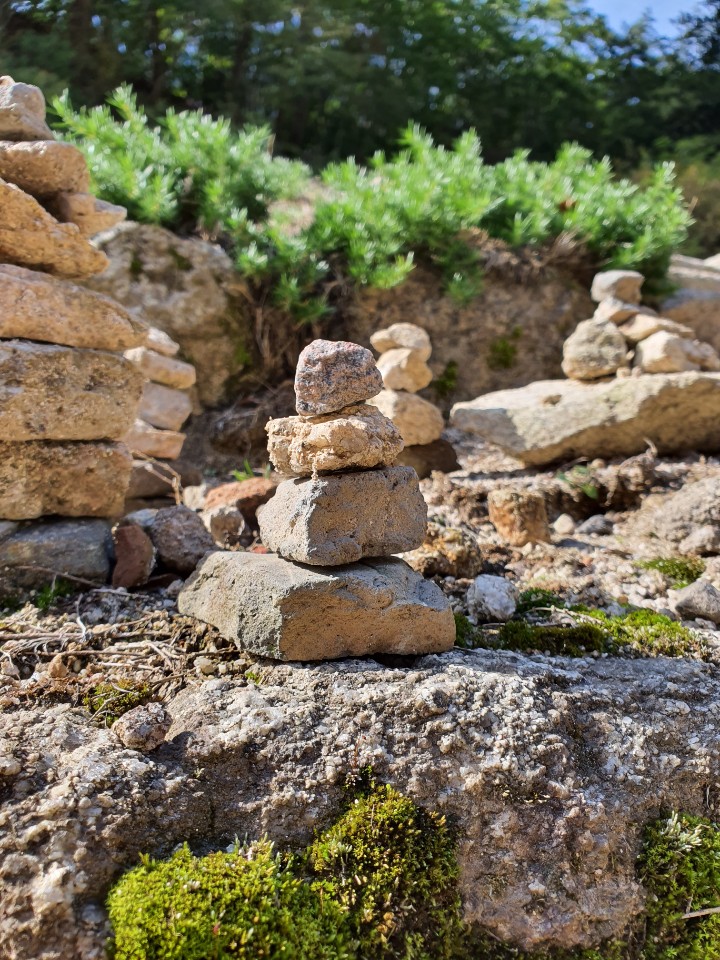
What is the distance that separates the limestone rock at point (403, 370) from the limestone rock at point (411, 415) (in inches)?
2.6

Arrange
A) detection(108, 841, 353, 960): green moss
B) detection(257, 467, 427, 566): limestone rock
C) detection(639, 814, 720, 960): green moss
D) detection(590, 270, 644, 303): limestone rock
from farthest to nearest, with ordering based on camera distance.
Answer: detection(590, 270, 644, 303): limestone rock, detection(257, 467, 427, 566): limestone rock, detection(639, 814, 720, 960): green moss, detection(108, 841, 353, 960): green moss

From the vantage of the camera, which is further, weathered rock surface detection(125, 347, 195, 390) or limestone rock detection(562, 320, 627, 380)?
limestone rock detection(562, 320, 627, 380)

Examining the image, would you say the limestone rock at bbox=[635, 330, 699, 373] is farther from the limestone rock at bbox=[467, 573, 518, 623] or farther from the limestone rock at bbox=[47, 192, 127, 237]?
the limestone rock at bbox=[47, 192, 127, 237]

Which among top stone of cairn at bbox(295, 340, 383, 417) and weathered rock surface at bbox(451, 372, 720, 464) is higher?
top stone of cairn at bbox(295, 340, 383, 417)

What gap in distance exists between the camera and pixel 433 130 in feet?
43.1

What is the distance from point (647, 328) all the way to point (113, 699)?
532cm

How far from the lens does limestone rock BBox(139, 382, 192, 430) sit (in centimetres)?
576

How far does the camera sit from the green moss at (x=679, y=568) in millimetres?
4168

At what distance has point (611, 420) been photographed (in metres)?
5.85

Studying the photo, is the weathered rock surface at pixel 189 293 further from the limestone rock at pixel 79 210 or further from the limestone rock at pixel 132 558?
the limestone rock at pixel 132 558

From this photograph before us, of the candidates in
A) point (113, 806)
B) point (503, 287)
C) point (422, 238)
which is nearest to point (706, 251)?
point (503, 287)

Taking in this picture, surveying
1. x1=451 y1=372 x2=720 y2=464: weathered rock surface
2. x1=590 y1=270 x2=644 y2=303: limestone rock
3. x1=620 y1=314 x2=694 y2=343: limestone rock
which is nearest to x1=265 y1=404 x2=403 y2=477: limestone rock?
x1=451 y1=372 x2=720 y2=464: weathered rock surface

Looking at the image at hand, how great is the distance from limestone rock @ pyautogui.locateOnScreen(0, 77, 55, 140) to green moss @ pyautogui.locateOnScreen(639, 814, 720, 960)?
13.5ft

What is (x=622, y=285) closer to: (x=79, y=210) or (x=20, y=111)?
(x=79, y=210)
